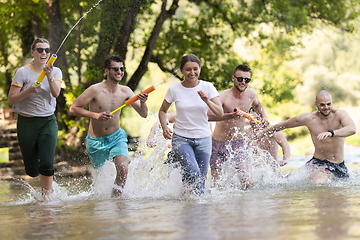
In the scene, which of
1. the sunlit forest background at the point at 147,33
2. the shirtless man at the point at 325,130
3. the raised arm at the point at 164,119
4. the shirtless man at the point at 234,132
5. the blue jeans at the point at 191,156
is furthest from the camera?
the sunlit forest background at the point at 147,33

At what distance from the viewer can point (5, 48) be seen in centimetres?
1711

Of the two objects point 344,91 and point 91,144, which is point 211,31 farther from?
point 344,91

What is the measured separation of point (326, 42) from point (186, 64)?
114 ft

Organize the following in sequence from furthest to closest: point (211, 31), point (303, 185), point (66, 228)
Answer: point (211, 31) → point (303, 185) → point (66, 228)

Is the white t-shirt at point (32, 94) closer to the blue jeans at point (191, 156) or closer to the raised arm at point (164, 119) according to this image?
the raised arm at point (164, 119)

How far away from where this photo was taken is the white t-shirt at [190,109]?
20.1 ft

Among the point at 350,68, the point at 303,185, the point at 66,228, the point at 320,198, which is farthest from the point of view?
the point at 350,68

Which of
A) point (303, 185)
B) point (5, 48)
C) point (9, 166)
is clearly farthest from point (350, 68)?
point (303, 185)

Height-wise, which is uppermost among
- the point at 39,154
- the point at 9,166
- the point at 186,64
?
the point at 186,64

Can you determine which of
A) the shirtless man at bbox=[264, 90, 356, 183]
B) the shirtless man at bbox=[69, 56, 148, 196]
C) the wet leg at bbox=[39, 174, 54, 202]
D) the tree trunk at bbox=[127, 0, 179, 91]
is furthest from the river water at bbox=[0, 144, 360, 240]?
the tree trunk at bbox=[127, 0, 179, 91]

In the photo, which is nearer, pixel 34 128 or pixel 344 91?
pixel 34 128

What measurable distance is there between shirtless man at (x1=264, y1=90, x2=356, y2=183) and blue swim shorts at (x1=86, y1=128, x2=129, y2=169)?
86.5 inches

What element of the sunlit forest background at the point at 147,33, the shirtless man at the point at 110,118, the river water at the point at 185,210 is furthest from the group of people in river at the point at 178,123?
the sunlit forest background at the point at 147,33

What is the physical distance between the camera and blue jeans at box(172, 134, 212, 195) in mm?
6125
